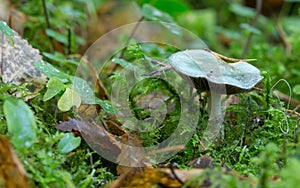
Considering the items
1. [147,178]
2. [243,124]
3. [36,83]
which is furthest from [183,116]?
[36,83]

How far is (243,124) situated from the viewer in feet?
4.56

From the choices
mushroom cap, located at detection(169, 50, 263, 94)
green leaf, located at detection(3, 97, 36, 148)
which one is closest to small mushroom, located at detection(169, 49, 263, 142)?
mushroom cap, located at detection(169, 50, 263, 94)

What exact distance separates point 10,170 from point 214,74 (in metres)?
0.64

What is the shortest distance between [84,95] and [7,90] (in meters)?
0.25

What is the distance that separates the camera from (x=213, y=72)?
4.02ft

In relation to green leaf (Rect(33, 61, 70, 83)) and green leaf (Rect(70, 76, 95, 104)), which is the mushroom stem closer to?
green leaf (Rect(70, 76, 95, 104))

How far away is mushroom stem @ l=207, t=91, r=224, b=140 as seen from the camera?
4.40 feet

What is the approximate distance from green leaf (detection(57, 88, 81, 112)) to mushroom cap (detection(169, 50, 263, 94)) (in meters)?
0.33

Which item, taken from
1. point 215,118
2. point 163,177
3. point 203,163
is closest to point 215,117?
point 215,118

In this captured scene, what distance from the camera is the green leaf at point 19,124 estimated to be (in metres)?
0.95

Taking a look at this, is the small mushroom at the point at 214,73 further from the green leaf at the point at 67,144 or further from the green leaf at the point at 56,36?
the green leaf at the point at 56,36

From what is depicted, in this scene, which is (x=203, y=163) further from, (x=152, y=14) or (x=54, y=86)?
(x=152, y=14)

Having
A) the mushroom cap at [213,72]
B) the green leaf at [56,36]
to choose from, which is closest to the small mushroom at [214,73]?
the mushroom cap at [213,72]

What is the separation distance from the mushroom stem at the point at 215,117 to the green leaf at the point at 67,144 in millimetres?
481
